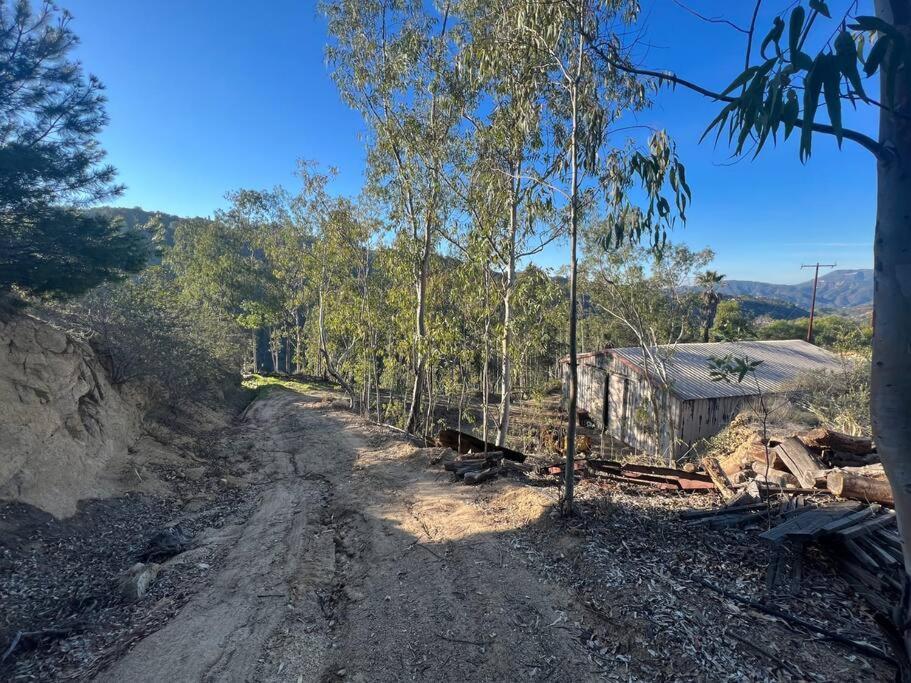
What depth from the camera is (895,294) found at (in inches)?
99.3

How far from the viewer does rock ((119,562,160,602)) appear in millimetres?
5043

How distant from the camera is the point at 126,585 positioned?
5117 millimetres

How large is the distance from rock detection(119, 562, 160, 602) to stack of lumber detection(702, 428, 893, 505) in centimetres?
817

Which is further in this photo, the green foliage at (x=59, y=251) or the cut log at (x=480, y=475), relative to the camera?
the cut log at (x=480, y=475)

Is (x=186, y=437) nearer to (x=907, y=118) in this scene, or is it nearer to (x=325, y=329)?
(x=325, y=329)

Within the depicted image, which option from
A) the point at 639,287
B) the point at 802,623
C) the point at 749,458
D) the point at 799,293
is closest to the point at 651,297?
the point at 639,287

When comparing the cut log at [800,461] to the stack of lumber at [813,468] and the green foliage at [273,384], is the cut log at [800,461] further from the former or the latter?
the green foliage at [273,384]

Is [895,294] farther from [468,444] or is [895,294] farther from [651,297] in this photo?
[651,297]

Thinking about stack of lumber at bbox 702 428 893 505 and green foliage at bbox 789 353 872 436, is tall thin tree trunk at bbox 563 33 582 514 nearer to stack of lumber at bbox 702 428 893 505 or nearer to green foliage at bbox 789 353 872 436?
stack of lumber at bbox 702 428 893 505

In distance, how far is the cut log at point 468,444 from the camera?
9625 mm

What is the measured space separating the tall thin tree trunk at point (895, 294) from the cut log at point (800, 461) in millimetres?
4746

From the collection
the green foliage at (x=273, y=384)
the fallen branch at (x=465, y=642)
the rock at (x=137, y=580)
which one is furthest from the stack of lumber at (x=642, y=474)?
the green foliage at (x=273, y=384)

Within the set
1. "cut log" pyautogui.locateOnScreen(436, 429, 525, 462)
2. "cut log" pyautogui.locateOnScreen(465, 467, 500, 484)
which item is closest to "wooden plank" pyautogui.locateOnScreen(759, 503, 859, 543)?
"cut log" pyautogui.locateOnScreen(465, 467, 500, 484)

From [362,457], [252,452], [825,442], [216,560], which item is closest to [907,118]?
[825,442]
